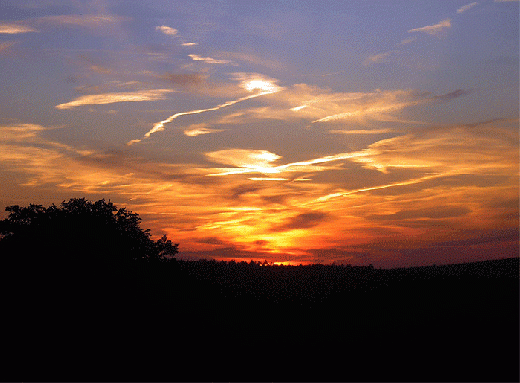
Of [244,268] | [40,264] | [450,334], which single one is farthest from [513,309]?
[40,264]

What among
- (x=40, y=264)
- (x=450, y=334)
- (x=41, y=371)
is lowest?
(x=41, y=371)

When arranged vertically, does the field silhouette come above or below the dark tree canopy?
below

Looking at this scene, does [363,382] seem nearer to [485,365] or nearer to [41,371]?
[485,365]

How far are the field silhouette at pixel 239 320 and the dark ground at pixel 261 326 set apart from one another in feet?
0.33

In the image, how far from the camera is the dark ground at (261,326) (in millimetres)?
25328

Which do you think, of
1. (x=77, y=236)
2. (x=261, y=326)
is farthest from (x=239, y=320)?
(x=77, y=236)

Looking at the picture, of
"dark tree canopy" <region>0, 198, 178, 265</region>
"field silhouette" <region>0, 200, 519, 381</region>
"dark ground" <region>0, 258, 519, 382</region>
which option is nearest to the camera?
"dark ground" <region>0, 258, 519, 382</region>

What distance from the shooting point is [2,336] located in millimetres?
31922

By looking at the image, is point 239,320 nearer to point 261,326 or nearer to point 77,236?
point 261,326

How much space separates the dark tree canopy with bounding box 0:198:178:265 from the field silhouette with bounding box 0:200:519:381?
0.19 m

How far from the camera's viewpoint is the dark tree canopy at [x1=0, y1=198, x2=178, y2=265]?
1571 inches

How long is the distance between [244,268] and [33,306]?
2095 cm

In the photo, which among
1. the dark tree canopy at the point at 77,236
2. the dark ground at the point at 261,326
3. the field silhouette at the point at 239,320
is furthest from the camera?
the dark tree canopy at the point at 77,236

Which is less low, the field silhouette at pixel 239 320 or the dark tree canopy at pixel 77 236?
the dark tree canopy at pixel 77 236
